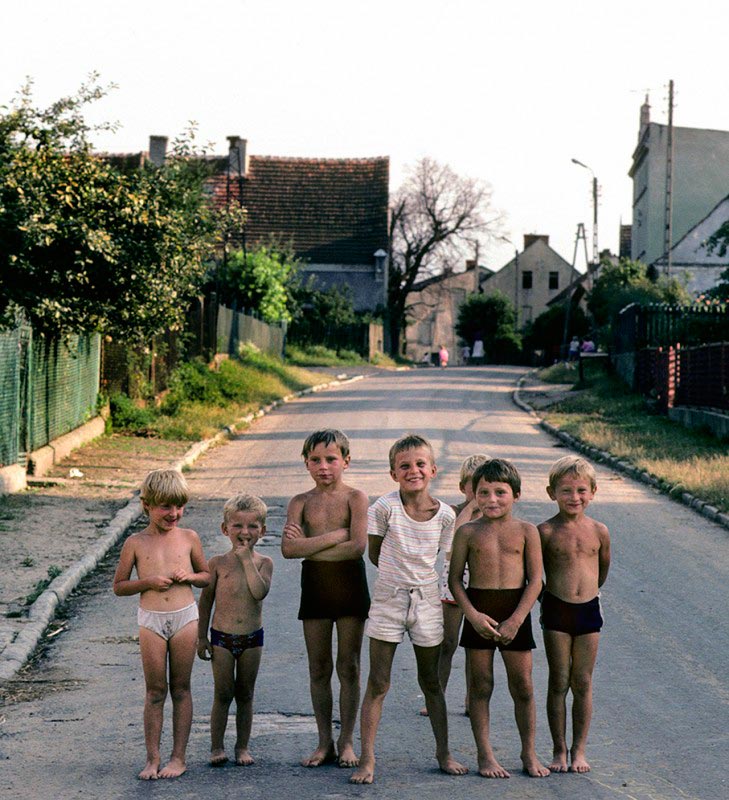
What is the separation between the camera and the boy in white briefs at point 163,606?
210 inches

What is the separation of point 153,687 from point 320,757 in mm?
781

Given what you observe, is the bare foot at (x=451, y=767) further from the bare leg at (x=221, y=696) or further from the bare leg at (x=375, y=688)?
the bare leg at (x=221, y=696)

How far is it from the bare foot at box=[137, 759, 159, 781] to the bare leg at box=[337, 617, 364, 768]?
0.78 metres

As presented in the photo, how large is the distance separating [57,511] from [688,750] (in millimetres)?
9069

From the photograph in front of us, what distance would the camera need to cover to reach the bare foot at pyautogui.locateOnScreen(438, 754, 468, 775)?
529cm

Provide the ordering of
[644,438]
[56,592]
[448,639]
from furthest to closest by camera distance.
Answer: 1. [644,438]
2. [56,592]
3. [448,639]

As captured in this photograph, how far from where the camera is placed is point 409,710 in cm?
639

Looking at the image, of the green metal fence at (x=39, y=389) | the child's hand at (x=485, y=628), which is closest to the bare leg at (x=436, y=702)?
the child's hand at (x=485, y=628)

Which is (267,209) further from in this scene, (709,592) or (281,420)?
(709,592)

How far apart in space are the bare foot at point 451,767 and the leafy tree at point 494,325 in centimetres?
7262

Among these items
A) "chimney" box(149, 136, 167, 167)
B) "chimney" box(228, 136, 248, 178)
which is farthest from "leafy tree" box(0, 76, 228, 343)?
"chimney" box(149, 136, 167, 167)

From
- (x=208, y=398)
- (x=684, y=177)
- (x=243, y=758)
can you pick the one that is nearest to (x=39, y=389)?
(x=208, y=398)

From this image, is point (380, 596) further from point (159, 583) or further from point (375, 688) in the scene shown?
point (159, 583)

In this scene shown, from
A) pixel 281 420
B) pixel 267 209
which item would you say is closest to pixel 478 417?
pixel 281 420
